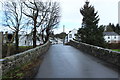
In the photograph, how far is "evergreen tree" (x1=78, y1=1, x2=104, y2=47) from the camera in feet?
98.3

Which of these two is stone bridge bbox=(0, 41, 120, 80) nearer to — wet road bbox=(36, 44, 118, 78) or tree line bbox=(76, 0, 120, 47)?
wet road bbox=(36, 44, 118, 78)

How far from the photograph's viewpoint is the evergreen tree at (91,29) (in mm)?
29969

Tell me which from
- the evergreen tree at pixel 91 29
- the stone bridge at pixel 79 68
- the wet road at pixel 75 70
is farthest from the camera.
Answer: the evergreen tree at pixel 91 29

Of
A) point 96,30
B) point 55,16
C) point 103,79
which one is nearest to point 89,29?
point 96,30

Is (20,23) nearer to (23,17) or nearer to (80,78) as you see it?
(23,17)

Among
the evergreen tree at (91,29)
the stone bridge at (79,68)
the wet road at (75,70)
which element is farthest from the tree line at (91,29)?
the wet road at (75,70)

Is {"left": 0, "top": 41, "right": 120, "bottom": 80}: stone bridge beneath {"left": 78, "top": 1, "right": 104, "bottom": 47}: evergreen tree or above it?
beneath

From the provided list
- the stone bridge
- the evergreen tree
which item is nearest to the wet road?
the stone bridge

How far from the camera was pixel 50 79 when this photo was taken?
599 cm

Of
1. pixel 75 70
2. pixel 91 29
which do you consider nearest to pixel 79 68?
pixel 75 70

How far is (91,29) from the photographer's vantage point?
31.2 m

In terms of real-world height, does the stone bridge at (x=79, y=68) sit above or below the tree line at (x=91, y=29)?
below

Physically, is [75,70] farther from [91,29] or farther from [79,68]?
[91,29]

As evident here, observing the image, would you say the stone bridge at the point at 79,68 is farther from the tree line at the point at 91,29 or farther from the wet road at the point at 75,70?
the tree line at the point at 91,29
